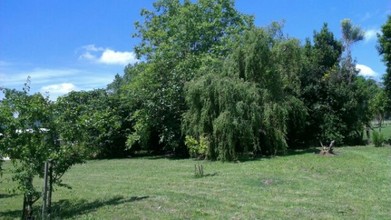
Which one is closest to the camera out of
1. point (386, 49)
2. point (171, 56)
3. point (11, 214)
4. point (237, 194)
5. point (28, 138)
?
point (28, 138)

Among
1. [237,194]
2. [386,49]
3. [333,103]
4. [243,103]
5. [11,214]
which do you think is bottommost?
[11,214]

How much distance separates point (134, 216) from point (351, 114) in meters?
21.0

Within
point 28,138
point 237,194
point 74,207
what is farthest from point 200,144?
point 28,138

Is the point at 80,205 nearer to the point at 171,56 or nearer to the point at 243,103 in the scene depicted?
the point at 243,103

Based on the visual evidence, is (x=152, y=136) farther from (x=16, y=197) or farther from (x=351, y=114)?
(x=16, y=197)

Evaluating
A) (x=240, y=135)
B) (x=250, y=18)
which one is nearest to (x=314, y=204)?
(x=240, y=135)

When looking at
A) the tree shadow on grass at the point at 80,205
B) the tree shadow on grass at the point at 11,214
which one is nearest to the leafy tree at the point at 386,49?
the tree shadow on grass at the point at 80,205

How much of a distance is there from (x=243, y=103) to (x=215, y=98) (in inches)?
53.9

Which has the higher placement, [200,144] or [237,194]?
[200,144]

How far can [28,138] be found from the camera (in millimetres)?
9234

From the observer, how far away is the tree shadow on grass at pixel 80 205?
9484 mm

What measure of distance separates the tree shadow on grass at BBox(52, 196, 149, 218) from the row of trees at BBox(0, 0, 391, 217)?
2.60ft

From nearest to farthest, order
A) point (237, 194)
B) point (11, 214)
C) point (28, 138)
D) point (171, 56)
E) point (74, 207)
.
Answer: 1. point (28, 138)
2. point (11, 214)
3. point (74, 207)
4. point (237, 194)
5. point (171, 56)

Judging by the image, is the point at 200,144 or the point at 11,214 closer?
the point at 11,214
